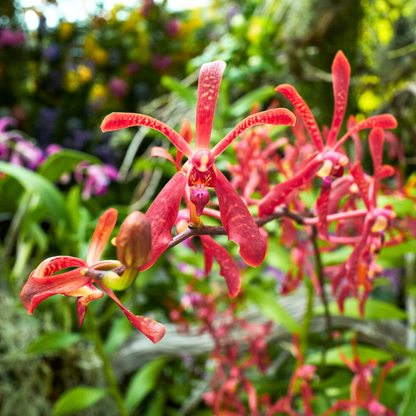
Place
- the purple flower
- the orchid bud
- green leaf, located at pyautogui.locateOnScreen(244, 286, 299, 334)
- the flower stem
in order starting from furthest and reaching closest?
the purple flower → the flower stem → green leaf, located at pyautogui.locateOnScreen(244, 286, 299, 334) → the orchid bud

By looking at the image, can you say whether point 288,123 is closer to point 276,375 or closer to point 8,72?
point 276,375

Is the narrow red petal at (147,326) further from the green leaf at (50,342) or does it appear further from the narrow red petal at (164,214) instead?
the green leaf at (50,342)

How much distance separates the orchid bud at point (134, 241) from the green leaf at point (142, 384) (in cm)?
73

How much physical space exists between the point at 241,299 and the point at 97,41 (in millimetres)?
1414

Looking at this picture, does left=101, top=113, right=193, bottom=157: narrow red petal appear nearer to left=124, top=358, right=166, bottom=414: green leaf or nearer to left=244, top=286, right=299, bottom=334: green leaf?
left=244, top=286, right=299, bottom=334: green leaf

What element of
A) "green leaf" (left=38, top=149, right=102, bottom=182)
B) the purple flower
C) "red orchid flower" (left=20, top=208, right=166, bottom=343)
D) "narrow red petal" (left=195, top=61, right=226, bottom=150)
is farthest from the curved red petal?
the purple flower

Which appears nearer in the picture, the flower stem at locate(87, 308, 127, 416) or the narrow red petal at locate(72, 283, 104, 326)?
the narrow red petal at locate(72, 283, 104, 326)

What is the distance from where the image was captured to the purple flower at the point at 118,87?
5.05 feet

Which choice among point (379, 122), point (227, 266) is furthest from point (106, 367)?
point (379, 122)

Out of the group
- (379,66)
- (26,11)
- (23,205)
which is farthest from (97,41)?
(379,66)

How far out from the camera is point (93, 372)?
0.90 m

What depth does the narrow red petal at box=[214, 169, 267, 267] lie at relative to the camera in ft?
0.68

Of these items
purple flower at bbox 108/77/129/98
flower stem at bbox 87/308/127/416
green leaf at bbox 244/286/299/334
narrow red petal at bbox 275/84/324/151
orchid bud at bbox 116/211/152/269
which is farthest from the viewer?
purple flower at bbox 108/77/129/98

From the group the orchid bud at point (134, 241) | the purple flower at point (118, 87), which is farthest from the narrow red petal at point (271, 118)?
the purple flower at point (118, 87)
